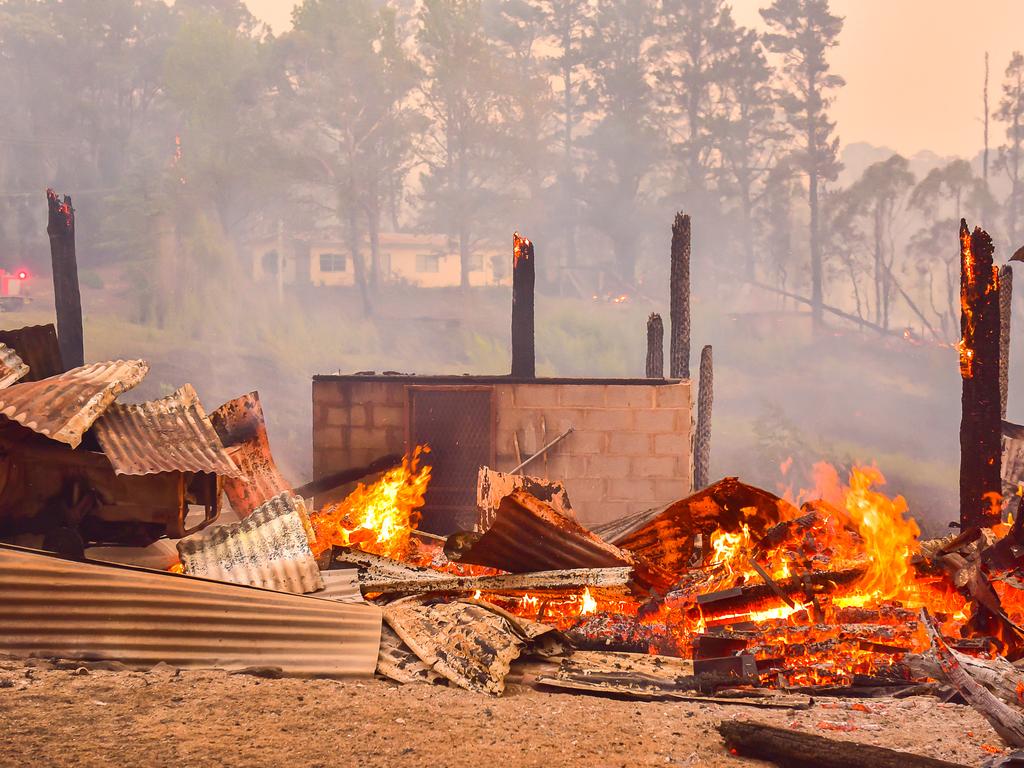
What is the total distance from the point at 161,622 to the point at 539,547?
10.2 feet

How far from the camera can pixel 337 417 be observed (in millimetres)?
13281

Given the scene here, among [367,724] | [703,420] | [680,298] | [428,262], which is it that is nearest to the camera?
[367,724]

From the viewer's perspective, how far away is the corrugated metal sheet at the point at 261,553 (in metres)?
7.24

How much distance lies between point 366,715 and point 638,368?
47.2m

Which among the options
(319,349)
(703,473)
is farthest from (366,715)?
(319,349)

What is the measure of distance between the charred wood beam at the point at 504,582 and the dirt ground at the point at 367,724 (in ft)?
5.76

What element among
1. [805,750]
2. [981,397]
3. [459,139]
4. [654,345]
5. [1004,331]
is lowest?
[805,750]

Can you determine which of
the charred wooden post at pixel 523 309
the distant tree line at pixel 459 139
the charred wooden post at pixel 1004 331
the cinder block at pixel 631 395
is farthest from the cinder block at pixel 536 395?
the distant tree line at pixel 459 139

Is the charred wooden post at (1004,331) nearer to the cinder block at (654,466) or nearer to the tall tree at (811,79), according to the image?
the cinder block at (654,466)

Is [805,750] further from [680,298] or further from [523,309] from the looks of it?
[680,298]

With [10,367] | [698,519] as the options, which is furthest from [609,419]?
[10,367]

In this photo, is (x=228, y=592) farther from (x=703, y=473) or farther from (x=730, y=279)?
(x=730, y=279)

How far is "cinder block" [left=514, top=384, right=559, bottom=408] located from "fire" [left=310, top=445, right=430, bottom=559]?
1.43m

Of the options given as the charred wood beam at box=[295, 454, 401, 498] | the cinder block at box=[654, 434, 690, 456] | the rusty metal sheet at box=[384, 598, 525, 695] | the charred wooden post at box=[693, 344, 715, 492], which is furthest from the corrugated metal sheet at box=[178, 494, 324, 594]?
the charred wooden post at box=[693, 344, 715, 492]
